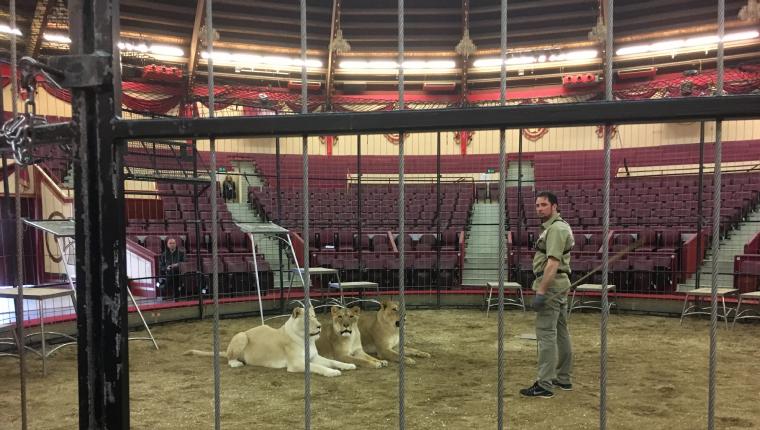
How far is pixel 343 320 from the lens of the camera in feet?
17.8

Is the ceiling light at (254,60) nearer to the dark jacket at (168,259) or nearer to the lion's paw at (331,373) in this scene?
the dark jacket at (168,259)

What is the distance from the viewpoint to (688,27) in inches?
745

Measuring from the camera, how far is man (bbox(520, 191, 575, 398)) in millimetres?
4297

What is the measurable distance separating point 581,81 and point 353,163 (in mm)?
9775

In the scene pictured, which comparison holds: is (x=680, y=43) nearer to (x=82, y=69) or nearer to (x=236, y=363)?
(x=236, y=363)

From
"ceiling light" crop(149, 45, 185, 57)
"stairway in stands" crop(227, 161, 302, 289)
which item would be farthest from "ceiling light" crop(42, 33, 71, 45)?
"stairway in stands" crop(227, 161, 302, 289)

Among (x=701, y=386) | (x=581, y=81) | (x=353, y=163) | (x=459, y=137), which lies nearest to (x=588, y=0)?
(x=581, y=81)

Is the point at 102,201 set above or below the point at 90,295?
above

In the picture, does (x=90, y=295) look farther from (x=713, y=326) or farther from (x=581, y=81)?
(x=581, y=81)

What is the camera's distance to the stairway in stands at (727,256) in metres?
9.00

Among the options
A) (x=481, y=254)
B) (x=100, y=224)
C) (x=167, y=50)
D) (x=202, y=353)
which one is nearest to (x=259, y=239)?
(x=481, y=254)

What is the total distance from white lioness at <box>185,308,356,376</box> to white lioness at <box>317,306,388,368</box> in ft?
0.48

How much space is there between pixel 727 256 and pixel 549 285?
758 cm

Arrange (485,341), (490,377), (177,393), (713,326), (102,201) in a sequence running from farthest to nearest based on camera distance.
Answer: (485,341) < (490,377) < (177,393) < (102,201) < (713,326)
